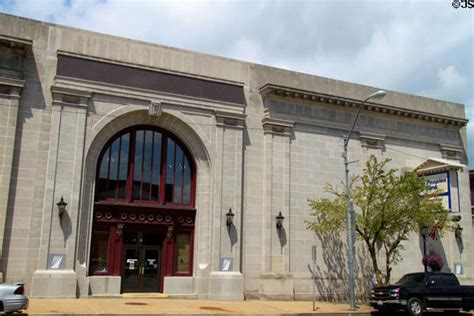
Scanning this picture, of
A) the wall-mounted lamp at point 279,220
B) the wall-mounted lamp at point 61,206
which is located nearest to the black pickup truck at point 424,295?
the wall-mounted lamp at point 279,220

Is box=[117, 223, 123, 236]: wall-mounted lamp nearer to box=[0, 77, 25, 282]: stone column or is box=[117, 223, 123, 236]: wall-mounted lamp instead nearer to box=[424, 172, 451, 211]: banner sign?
box=[0, 77, 25, 282]: stone column

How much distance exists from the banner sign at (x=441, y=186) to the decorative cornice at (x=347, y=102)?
3989 mm

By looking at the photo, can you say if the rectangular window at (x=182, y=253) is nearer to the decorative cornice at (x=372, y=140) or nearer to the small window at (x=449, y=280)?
the small window at (x=449, y=280)

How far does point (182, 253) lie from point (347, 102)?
39.7ft

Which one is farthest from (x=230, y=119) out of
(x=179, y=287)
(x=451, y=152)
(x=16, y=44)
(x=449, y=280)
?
(x=451, y=152)

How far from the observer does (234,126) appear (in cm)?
2573

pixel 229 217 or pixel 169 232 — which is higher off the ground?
pixel 229 217

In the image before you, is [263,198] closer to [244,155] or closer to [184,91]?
[244,155]

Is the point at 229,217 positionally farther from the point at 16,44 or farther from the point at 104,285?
the point at 16,44

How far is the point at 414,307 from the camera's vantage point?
65.9 feet

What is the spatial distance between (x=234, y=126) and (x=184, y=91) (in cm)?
300

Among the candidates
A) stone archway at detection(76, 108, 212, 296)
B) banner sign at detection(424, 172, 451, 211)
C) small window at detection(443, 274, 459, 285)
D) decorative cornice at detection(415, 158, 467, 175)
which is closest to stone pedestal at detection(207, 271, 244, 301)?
stone archway at detection(76, 108, 212, 296)

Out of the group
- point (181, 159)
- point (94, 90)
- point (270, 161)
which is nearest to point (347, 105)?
point (270, 161)

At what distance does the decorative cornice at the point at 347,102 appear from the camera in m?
26.6
